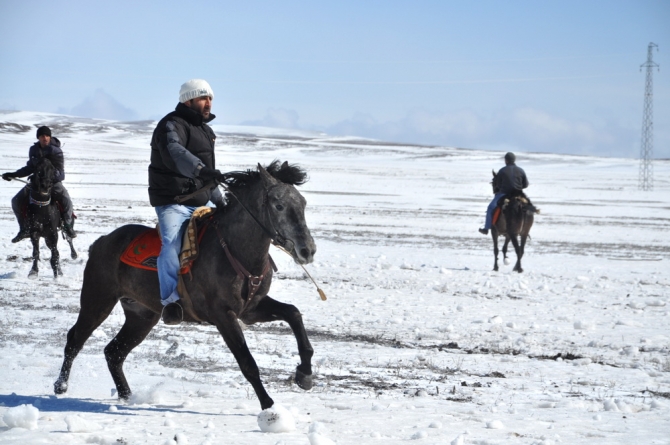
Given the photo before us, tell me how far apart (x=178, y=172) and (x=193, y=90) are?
2.37 ft

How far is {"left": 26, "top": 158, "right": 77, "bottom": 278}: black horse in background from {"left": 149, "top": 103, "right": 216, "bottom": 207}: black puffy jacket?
8.08 metres

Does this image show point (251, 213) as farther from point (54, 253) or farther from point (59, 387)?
point (54, 253)

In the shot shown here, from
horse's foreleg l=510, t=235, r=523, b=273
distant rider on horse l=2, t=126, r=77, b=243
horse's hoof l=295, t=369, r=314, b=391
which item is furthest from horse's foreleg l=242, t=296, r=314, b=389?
horse's foreleg l=510, t=235, r=523, b=273

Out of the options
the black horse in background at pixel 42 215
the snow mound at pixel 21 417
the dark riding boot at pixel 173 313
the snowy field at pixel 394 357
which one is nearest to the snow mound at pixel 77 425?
the snowy field at pixel 394 357

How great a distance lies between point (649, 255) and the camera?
22.8 metres

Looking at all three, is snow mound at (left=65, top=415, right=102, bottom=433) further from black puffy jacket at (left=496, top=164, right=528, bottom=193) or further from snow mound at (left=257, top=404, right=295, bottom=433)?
black puffy jacket at (left=496, top=164, right=528, bottom=193)

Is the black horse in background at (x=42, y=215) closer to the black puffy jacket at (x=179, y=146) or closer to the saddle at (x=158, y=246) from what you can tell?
the saddle at (x=158, y=246)

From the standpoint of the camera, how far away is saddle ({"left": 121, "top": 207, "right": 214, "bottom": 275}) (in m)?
6.86

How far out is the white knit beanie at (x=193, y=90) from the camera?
7238mm

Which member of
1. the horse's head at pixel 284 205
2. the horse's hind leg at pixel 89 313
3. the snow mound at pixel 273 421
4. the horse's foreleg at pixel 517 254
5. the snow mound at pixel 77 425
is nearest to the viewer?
the snow mound at pixel 77 425

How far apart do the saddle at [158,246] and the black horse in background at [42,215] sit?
7.94 meters

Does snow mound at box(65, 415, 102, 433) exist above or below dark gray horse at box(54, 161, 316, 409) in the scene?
below

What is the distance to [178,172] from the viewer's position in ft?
23.7

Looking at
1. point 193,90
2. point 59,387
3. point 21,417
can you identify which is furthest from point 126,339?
point 193,90
